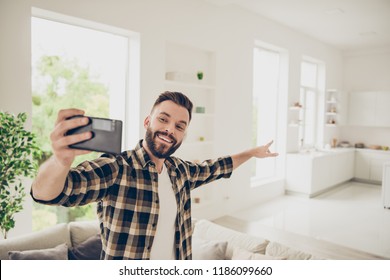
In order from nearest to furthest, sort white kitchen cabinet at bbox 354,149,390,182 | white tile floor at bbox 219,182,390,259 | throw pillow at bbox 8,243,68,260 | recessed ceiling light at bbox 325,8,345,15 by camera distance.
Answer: throw pillow at bbox 8,243,68,260
white tile floor at bbox 219,182,390,259
recessed ceiling light at bbox 325,8,345,15
white kitchen cabinet at bbox 354,149,390,182

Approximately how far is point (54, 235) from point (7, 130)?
64 cm

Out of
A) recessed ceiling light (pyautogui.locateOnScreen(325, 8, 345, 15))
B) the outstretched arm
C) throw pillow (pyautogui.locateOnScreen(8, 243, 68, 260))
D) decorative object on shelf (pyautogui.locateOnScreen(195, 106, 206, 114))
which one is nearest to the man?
the outstretched arm

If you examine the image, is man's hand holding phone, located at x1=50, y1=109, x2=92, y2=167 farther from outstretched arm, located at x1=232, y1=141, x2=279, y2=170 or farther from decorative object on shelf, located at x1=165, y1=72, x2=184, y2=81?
decorative object on shelf, located at x1=165, y1=72, x2=184, y2=81

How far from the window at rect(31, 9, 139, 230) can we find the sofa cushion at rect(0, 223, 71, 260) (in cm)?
58

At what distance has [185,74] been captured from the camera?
2729mm

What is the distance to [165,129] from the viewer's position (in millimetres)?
814

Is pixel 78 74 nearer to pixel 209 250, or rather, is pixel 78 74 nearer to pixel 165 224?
pixel 209 250

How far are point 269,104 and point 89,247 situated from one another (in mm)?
3659

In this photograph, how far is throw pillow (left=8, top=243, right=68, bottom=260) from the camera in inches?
61.9

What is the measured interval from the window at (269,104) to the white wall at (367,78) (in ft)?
7.50

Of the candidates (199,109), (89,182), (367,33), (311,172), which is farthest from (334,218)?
(89,182)

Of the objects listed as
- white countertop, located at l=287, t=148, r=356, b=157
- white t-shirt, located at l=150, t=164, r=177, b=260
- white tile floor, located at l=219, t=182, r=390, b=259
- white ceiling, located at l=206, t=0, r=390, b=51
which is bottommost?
white tile floor, located at l=219, t=182, r=390, b=259

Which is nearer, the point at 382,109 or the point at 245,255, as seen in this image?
the point at 245,255
